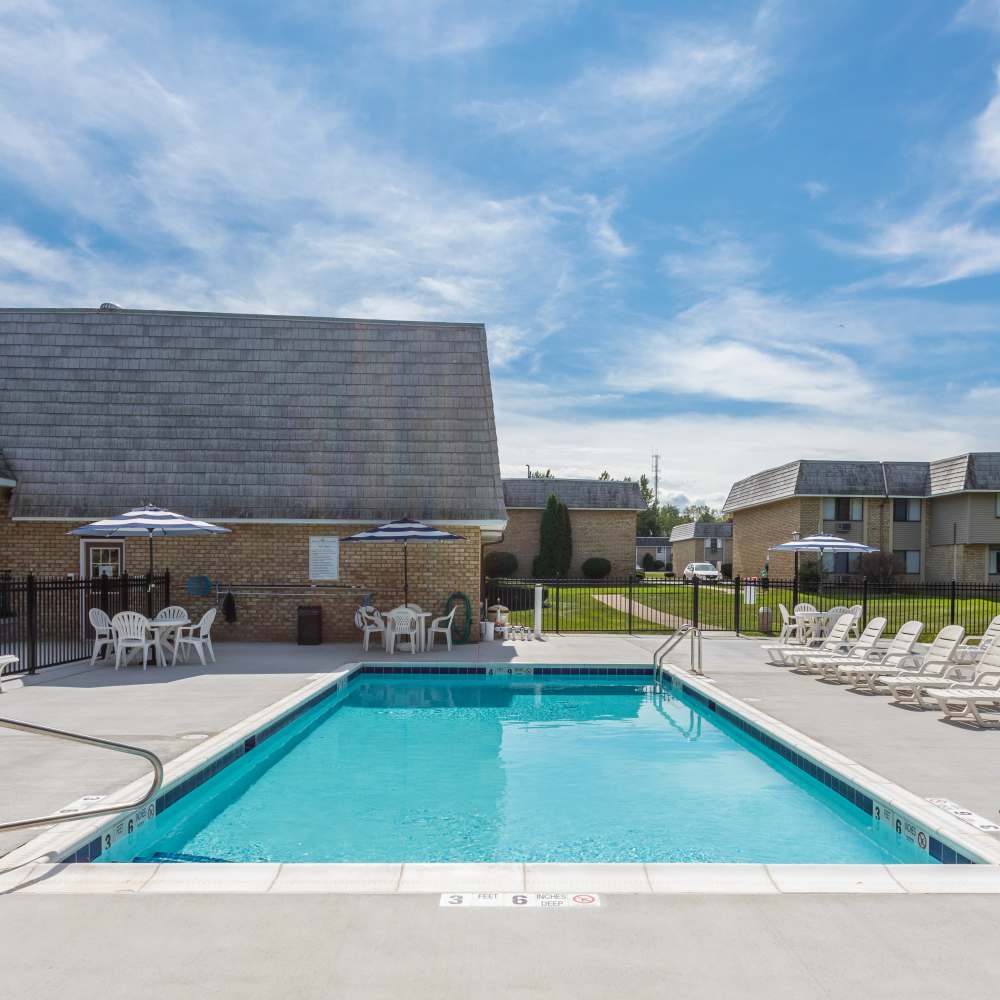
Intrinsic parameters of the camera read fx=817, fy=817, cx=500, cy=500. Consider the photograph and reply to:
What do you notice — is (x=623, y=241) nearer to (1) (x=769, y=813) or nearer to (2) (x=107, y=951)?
(1) (x=769, y=813)

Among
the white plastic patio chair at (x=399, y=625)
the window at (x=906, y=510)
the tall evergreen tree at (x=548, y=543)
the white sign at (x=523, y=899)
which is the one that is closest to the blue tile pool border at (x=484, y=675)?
the white plastic patio chair at (x=399, y=625)

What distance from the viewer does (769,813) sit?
24.0 feet

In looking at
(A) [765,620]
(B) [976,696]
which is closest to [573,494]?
(A) [765,620]

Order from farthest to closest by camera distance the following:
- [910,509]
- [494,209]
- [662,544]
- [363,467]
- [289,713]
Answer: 1. [662,544]
2. [910,509]
3. [363,467]
4. [494,209]
5. [289,713]

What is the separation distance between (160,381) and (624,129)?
36.5 ft

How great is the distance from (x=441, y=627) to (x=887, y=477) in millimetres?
28479

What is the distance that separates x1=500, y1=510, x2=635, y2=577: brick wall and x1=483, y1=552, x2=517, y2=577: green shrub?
102 centimetres

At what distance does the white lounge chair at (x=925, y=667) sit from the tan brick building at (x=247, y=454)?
294 inches

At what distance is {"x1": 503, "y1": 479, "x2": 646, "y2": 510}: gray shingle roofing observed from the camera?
45562mm

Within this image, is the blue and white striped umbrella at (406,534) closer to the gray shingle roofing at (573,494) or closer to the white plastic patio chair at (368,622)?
the white plastic patio chair at (368,622)

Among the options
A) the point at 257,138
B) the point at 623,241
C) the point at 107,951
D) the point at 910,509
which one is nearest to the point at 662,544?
the point at 910,509

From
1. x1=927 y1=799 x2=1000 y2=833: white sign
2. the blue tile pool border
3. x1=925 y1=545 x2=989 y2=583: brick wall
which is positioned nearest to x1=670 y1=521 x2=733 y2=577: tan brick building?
x1=925 y1=545 x2=989 y2=583: brick wall

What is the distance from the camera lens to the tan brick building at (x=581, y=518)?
45.4m

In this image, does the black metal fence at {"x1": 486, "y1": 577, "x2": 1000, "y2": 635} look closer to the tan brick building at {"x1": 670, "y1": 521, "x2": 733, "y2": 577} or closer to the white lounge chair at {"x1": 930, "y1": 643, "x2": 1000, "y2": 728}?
the white lounge chair at {"x1": 930, "y1": 643, "x2": 1000, "y2": 728}
